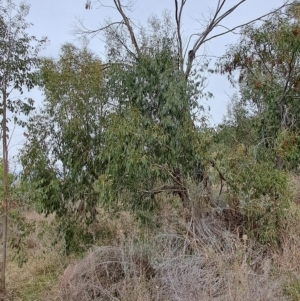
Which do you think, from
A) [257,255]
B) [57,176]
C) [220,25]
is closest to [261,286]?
[257,255]

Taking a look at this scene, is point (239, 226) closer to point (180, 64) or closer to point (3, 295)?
point (180, 64)

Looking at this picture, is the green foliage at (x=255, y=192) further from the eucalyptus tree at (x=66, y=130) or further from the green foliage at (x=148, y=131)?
the eucalyptus tree at (x=66, y=130)

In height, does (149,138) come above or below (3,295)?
above

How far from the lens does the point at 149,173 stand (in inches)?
161

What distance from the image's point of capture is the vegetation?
3.64 m

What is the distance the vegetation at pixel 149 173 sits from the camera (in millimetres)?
3637

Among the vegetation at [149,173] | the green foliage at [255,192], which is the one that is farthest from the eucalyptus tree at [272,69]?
the green foliage at [255,192]

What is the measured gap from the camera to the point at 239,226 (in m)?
4.19

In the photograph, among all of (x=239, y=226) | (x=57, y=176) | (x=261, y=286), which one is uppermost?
(x=57, y=176)

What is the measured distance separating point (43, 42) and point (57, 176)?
6.09 ft

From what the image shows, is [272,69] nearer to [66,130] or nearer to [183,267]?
[66,130]

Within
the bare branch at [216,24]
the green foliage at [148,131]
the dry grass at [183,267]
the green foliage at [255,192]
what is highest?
the bare branch at [216,24]

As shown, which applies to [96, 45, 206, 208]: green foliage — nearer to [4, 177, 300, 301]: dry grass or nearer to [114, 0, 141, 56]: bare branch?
[4, 177, 300, 301]: dry grass

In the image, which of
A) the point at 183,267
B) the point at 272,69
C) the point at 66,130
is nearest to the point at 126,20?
the point at 66,130
